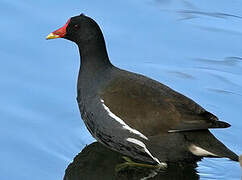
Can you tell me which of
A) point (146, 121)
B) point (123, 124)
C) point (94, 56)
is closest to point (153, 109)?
point (146, 121)

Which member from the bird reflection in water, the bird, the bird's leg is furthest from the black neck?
Answer: the bird's leg

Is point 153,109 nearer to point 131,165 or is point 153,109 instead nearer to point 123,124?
point 123,124

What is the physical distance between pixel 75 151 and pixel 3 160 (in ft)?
2.09

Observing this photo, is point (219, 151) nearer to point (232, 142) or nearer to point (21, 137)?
point (232, 142)

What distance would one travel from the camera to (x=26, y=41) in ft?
27.4

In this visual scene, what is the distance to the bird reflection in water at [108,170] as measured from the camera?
22.0 feet

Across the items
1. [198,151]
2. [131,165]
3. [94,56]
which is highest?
[94,56]

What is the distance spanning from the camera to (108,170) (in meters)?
6.81

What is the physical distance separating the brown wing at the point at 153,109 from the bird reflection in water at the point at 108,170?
16.0 inches

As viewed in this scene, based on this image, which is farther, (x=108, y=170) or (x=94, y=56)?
(x=94, y=56)

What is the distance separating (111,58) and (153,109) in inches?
68.2

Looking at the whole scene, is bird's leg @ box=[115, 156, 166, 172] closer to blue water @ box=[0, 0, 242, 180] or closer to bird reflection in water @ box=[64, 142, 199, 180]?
bird reflection in water @ box=[64, 142, 199, 180]

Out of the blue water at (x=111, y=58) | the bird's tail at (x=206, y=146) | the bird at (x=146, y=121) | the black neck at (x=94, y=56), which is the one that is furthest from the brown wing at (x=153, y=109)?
the blue water at (x=111, y=58)

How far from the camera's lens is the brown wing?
6496mm
